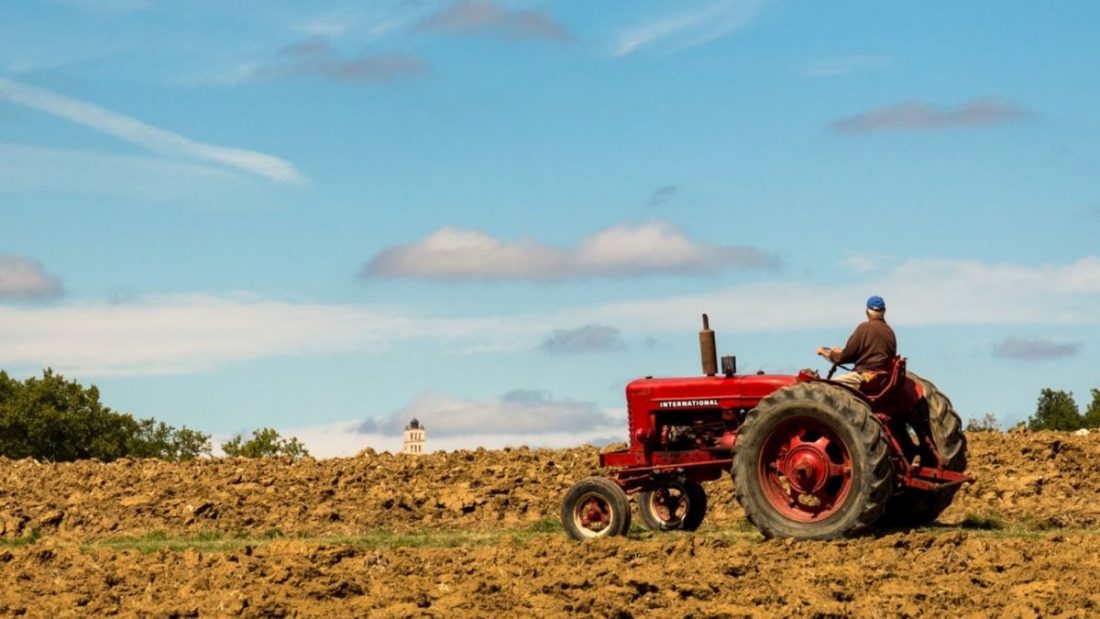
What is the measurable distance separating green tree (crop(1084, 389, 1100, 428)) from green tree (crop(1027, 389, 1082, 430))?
26 centimetres

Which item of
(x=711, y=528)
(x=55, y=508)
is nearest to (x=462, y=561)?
(x=711, y=528)

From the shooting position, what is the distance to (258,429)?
58875 mm

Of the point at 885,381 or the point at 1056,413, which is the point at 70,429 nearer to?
the point at 1056,413

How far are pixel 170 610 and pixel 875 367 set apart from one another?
20.4 ft

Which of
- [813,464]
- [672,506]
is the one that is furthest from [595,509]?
[813,464]

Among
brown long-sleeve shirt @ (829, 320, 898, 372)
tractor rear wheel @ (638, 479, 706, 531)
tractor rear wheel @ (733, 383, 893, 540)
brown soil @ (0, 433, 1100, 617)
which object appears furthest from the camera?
tractor rear wheel @ (638, 479, 706, 531)

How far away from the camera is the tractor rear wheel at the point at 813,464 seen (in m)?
13.2

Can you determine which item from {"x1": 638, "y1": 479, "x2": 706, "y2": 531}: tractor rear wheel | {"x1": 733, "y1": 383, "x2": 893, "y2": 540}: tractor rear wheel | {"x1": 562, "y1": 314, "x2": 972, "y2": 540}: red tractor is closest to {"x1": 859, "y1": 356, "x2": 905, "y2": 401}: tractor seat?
{"x1": 562, "y1": 314, "x2": 972, "y2": 540}: red tractor

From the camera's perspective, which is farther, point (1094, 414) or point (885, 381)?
point (1094, 414)

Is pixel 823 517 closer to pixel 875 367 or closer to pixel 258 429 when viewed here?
pixel 875 367

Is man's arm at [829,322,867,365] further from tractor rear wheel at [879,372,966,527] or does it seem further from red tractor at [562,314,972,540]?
tractor rear wheel at [879,372,966,527]

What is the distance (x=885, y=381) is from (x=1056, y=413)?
43.2 metres

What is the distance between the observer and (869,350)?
1374cm

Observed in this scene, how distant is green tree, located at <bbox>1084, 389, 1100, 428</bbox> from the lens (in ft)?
158
